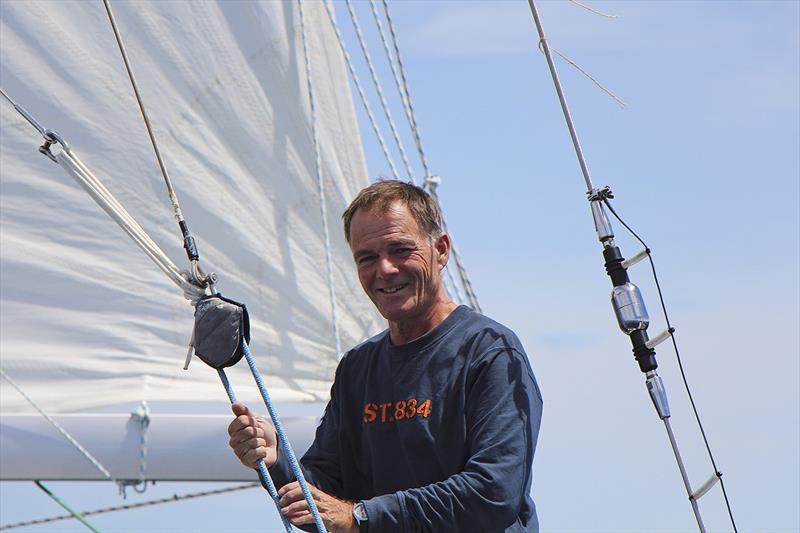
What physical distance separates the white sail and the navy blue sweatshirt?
2029mm

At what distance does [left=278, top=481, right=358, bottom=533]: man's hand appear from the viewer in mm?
2412

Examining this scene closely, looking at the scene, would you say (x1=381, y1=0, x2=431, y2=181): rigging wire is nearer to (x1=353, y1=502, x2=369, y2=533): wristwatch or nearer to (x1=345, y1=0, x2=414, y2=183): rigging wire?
(x1=345, y1=0, x2=414, y2=183): rigging wire

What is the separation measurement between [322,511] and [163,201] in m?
2.43

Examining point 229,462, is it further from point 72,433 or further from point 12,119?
point 12,119

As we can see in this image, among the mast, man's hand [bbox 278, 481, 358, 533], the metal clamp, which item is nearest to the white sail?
the metal clamp

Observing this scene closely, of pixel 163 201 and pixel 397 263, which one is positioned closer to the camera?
pixel 397 263

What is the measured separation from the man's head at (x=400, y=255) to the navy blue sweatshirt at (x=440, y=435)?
0.04 m

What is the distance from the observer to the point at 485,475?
237cm

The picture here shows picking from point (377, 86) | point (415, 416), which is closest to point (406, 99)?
point (377, 86)

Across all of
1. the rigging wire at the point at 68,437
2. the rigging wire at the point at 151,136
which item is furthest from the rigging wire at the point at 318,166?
the rigging wire at the point at 151,136

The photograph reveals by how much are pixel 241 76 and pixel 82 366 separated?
106 cm

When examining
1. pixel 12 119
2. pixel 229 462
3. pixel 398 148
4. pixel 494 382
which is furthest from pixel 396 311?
pixel 398 148

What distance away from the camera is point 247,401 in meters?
4.73

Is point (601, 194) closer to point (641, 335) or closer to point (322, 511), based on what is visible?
point (641, 335)
